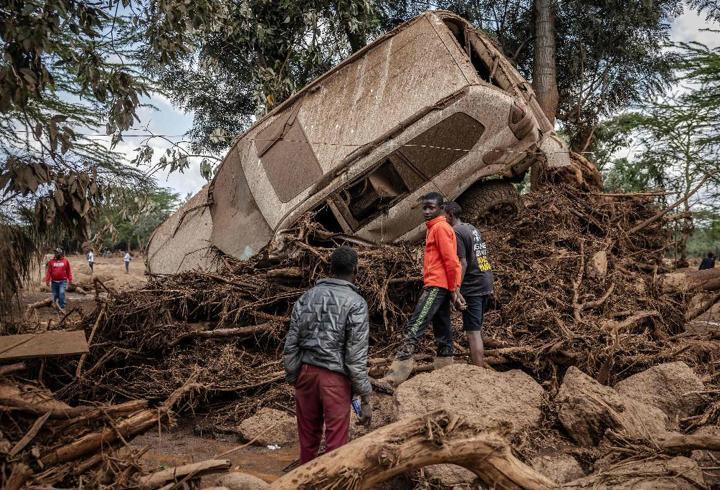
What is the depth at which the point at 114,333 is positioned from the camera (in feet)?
18.8

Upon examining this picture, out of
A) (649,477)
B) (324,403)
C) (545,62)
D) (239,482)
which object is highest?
(545,62)

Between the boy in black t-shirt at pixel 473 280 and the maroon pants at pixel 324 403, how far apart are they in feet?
6.50

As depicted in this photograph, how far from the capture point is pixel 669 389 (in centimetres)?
469

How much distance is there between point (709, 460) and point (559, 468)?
1052 mm

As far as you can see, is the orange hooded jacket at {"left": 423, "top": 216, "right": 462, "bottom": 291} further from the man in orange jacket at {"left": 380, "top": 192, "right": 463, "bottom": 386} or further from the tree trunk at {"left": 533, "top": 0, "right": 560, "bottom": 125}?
the tree trunk at {"left": 533, "top": 0, "right": 560, "bottom": 125}

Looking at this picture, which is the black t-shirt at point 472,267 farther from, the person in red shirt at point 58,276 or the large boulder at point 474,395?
the person in red shirt at point 58,276

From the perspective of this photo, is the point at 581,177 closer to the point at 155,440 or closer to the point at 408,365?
the point at 408,365

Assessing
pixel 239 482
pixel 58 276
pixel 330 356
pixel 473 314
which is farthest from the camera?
pixel 58 276

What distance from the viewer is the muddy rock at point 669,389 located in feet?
15.2

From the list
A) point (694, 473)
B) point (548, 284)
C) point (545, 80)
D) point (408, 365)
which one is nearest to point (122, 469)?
point (408, 365)

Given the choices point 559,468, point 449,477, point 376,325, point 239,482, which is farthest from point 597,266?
point 239,482

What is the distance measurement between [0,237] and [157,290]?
2.34 metres

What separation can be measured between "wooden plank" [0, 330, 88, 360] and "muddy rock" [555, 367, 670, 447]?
3221 millimetres

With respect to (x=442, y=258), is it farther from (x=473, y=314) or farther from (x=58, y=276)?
(x=58, y=276)
